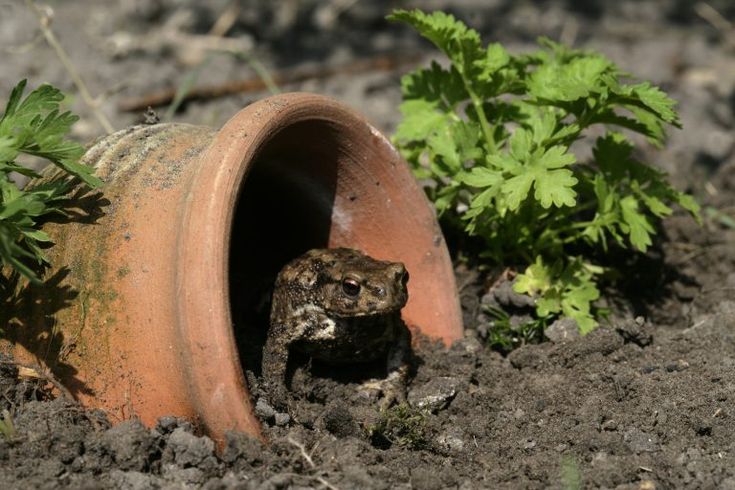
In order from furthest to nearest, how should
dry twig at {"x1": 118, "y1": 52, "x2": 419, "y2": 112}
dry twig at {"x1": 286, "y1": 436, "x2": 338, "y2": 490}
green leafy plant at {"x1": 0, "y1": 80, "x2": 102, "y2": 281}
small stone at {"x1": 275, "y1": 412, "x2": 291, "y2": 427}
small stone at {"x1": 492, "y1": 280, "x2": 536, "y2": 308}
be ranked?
dry twig at {"x1": 118, "y1": 52, "x2": 419, "y2": 112} → small stone at {"x1": 492, "y1": 280, "x2": 536, "y2": 308} → small stone at {"x1": 275, "y1": 412, "x2": 291, "y2": 427} → green leafy plant at {"x1": 0, "y1": 80, "x2": 102, "y2": 281} → dry twig at {"x1": 286, "y1": 436, "x2": 338, "y2": 490}

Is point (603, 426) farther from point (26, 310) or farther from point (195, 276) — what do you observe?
point (26, 310)

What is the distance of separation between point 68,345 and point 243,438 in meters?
0.67

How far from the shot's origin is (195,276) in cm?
309

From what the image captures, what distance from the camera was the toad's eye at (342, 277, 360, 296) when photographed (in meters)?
3.60

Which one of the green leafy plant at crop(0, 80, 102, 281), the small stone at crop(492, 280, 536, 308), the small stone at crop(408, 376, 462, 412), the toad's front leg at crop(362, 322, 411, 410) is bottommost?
the small stone at crop(408, 376, 462, 412)

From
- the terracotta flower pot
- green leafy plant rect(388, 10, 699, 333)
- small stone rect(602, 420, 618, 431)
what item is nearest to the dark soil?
small stone rect(602, 420, 618, 431)

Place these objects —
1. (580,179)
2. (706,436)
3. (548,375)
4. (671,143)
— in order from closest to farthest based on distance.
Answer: (706,436) < (548,375) < (580,179) < (671,143)

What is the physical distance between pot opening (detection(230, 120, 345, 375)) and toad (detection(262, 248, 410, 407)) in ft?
0.56

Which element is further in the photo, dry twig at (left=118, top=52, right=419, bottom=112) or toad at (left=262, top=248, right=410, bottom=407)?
dry twig at (left=118, top=52, right=419, bottom=112)

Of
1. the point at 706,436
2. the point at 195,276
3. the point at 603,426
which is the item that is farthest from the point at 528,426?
the point at 195,276

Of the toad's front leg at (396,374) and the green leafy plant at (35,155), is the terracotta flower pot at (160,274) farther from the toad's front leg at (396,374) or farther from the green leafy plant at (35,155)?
the toad's front leg at (396,374)

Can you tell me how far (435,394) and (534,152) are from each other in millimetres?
991

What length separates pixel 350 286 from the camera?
11.9 feet

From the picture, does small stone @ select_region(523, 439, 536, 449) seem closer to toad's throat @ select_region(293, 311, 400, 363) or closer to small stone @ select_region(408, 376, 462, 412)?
small stone @ select_region(408, 376, 462, 412)
